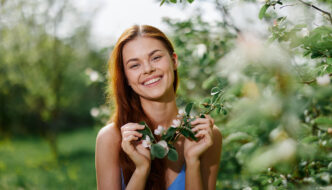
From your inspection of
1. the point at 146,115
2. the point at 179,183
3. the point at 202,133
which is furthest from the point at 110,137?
the point at 202,133


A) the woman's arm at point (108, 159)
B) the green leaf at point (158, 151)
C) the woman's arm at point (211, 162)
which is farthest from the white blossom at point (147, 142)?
the woman's arm at point (211, 162)

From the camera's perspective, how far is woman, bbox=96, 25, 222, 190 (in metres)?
1.66

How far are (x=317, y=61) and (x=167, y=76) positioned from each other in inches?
34.6

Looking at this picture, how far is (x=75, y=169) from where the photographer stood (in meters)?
7.58

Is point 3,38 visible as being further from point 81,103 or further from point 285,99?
point 81,103

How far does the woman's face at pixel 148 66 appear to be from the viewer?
68.8 inches

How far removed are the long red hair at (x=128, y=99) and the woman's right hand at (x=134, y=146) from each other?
1.24 ft

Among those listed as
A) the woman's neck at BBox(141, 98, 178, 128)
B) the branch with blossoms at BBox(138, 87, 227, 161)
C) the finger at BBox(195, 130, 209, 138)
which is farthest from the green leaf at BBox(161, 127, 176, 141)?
the woman's neck at BBox(141, 98, 178, 128)

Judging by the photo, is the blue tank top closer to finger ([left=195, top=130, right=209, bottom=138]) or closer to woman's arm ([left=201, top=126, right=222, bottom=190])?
woman's arm ([left=201, top=126, right=222, bottom=190])

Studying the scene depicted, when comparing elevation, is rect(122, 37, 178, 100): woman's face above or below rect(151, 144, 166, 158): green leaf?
above

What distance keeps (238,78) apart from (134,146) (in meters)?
0.62

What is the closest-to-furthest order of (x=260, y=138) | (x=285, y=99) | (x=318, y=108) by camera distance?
Answer: (x=285, y=99)
(x=260, y=138)
(x=318, y=108)

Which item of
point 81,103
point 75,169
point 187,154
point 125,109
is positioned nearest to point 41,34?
point 75,169

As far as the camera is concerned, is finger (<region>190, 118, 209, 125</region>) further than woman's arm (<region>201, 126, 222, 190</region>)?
No
